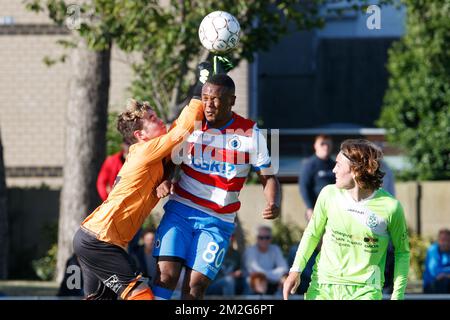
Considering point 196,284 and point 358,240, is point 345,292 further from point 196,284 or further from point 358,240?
point 196,284

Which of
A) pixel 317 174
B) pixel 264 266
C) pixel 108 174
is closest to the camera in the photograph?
pixel 317 174

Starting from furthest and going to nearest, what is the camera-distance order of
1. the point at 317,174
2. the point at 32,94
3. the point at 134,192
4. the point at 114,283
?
the point at 32,94
the point at 317,174
the point at 134,192
the point at 114,283

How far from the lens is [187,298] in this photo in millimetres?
8711

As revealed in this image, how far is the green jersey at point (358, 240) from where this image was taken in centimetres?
779

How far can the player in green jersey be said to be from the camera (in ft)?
25.5

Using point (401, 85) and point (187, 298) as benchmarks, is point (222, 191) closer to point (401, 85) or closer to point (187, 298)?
point (187, 298)

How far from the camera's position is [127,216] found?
848 centimetres

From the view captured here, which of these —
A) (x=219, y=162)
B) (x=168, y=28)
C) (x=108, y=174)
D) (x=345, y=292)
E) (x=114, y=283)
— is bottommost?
(x=108, y=174)

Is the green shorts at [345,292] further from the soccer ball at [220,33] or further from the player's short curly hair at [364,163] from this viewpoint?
the soccer ball at [220,33]

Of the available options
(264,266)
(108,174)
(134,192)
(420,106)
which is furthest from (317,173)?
(420,106)

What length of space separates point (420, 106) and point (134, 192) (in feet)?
45.2

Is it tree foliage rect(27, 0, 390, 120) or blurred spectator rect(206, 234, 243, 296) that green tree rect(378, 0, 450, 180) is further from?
blurred spectator rect(206, 234, 243, 296)
